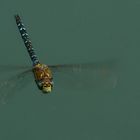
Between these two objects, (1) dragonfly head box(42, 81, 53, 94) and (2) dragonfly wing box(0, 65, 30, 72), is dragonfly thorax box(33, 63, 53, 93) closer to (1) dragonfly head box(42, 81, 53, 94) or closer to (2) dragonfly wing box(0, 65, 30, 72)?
(1) dragonfly head box(42, 81, 53, 94)

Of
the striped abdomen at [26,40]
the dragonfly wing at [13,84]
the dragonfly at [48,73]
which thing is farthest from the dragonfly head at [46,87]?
the striped abdomen at [26,40]

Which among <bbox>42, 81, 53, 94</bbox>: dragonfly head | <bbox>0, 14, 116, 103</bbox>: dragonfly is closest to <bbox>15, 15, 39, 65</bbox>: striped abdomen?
<bbox>0, 14, 116, 103</bbox>: dragonfly

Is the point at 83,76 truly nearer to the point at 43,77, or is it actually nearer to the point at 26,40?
the point at 43,77

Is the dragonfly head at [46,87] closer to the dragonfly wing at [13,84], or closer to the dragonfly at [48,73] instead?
the dragonfly at [48,73]

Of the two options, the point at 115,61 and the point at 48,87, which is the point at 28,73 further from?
the point at 115,61

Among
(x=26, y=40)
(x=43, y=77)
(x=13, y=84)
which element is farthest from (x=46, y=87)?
(x=26, y=40)
